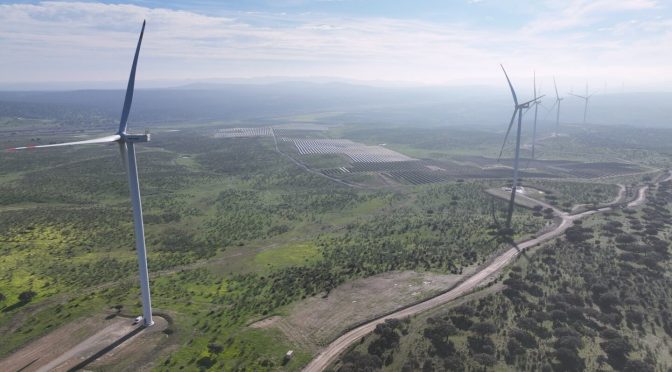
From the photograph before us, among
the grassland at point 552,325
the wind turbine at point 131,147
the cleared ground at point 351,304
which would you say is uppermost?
the wind turbine at point 131,147

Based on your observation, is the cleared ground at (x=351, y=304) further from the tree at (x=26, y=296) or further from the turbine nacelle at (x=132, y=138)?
the tree at (x=26, y=296)

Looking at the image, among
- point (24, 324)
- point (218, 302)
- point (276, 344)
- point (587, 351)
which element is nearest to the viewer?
point (587, 351)

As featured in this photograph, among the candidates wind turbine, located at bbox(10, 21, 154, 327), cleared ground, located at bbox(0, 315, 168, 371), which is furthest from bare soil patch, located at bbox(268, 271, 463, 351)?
wind turbine, located at bbox(10, 21, 154, 327)

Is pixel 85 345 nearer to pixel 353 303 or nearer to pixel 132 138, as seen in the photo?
pixel 132 138

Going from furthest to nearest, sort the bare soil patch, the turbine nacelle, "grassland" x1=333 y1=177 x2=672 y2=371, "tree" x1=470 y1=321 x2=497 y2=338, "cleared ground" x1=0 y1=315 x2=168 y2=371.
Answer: the bare soil patch < "tree" x1=470 y1=321 x2=497 y2=338 < "cleared ground" x1=0 y1=315 x2=168 y2=371 < the turbine nacelle < "grassland" x1=333 y1=177 x2=672 y2=371

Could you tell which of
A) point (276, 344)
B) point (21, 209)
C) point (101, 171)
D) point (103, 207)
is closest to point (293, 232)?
point (276, 344)

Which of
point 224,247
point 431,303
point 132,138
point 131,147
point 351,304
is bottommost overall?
point 224,247

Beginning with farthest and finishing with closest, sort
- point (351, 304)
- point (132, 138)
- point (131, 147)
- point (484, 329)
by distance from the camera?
point (351, 304)
point (484, 329)
point (131, 147)
point (132, 138)

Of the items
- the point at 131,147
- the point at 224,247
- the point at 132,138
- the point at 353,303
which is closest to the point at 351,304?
the point at 353,303

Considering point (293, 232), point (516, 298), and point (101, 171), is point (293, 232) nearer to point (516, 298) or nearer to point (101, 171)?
point (516, 298)

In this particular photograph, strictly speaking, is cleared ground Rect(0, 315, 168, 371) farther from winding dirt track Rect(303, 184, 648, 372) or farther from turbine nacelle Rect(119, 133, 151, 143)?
turbine nacelle Rect(119, 133, 151, 143)

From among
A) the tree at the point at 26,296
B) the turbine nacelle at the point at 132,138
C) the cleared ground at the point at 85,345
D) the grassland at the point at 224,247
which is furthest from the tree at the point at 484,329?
the tree at the point at 26,296
